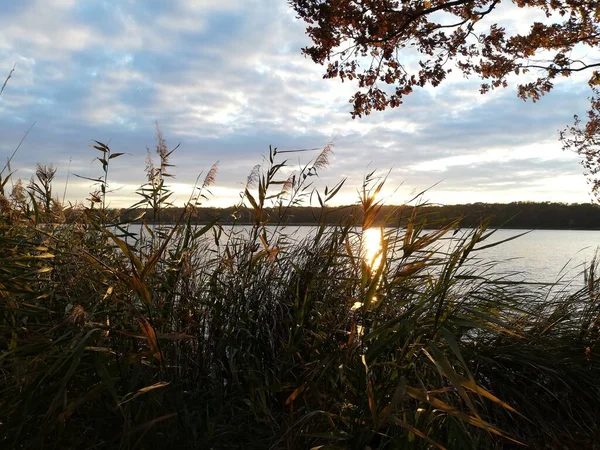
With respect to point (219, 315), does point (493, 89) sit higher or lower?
higher

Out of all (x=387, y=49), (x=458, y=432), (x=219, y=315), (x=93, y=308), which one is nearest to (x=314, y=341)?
(x=219, y=315)

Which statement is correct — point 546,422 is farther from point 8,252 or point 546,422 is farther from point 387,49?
point 387,49

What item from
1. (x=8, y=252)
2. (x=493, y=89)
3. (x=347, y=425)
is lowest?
(x=347, y=425)

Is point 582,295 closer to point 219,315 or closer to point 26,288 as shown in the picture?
point 219,315

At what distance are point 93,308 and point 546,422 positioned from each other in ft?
10.5

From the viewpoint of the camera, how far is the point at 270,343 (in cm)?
329

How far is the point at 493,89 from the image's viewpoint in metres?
8.61

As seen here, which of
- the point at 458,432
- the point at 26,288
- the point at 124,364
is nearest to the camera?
the point at 458,432

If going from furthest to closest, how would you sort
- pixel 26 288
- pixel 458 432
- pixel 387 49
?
pixel 387 49, pixel 26 288, pixel 458 432

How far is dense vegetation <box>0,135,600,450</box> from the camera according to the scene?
2479 mm

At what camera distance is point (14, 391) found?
9.39ft

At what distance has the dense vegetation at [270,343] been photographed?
2479mm

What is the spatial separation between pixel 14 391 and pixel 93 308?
0.71 meters

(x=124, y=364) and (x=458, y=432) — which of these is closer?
(x=458, y=432)
